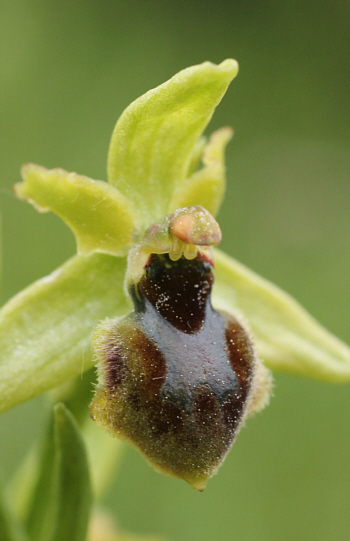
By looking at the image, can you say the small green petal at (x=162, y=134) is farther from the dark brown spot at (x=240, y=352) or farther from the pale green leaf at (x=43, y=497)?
the pale green leaf at (x=43, y=497)

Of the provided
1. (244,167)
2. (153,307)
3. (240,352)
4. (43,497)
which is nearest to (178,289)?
(153,307)

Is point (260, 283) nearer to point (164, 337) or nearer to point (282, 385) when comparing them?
point (164, 337)

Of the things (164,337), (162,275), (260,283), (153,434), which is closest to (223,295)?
(260,283)

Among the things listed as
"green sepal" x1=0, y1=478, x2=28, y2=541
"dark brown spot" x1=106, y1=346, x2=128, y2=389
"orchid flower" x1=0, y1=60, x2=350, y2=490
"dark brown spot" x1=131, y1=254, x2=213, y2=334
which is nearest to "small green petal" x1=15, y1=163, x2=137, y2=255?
"orchid flower" x1=0, y1=60, x2=350, y2=490

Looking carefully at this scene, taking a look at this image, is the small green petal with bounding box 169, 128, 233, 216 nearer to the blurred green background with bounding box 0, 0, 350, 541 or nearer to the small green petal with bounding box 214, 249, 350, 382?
the small green petal with bounding box 214, 249, 350, 382

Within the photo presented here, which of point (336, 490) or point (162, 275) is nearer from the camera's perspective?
point (162, 275)

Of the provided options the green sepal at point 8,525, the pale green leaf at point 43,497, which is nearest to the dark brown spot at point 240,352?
the pale green leaf at point 43,497

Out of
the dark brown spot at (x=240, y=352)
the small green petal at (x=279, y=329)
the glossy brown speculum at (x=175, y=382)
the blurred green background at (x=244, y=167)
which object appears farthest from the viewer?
the blurred green background at (x=244, y=167)
